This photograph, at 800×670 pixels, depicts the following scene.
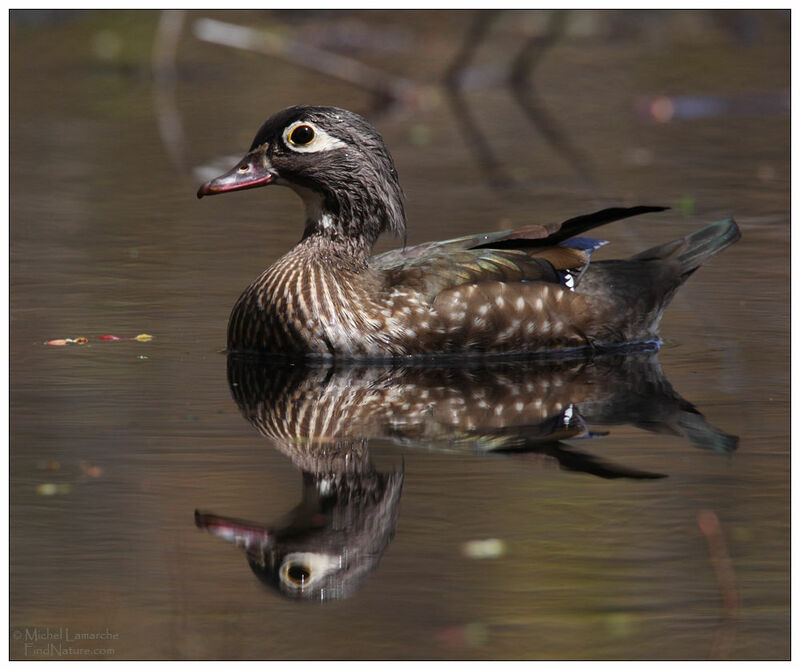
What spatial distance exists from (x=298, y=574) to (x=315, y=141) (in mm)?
4068

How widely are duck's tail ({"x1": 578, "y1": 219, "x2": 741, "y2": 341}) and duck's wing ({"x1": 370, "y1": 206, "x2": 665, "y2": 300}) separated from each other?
0.65ft

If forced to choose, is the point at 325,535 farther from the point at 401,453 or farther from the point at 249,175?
the point at 249,175

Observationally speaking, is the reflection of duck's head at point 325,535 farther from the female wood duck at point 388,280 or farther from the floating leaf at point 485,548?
the female wood duck at point 388,280

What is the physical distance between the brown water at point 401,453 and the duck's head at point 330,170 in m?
0.99

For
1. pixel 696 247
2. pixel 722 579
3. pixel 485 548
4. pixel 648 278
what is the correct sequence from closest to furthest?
pixel 722 579 < pixel 485 548 < pixel 648 278 < pixel 696 247

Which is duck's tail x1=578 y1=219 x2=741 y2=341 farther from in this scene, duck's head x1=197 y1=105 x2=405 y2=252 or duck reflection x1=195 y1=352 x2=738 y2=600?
duck's head x1=197 y1=105 x2=405 y2=252

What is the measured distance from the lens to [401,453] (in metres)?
7.77

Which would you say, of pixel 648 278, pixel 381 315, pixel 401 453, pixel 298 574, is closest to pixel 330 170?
pixel 381 315

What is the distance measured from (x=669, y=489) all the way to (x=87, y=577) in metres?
2.47

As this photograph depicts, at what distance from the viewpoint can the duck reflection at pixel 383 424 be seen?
6590 mm

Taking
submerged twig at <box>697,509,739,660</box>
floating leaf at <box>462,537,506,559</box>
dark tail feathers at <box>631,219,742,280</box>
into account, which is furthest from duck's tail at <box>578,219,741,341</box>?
floating leaf at <box>462,537,506,559</box>

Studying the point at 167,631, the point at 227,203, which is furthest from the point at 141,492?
the point at 227,203

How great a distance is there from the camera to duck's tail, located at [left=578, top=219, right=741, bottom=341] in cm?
1015

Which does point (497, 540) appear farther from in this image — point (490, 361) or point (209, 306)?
point (209, 306)
